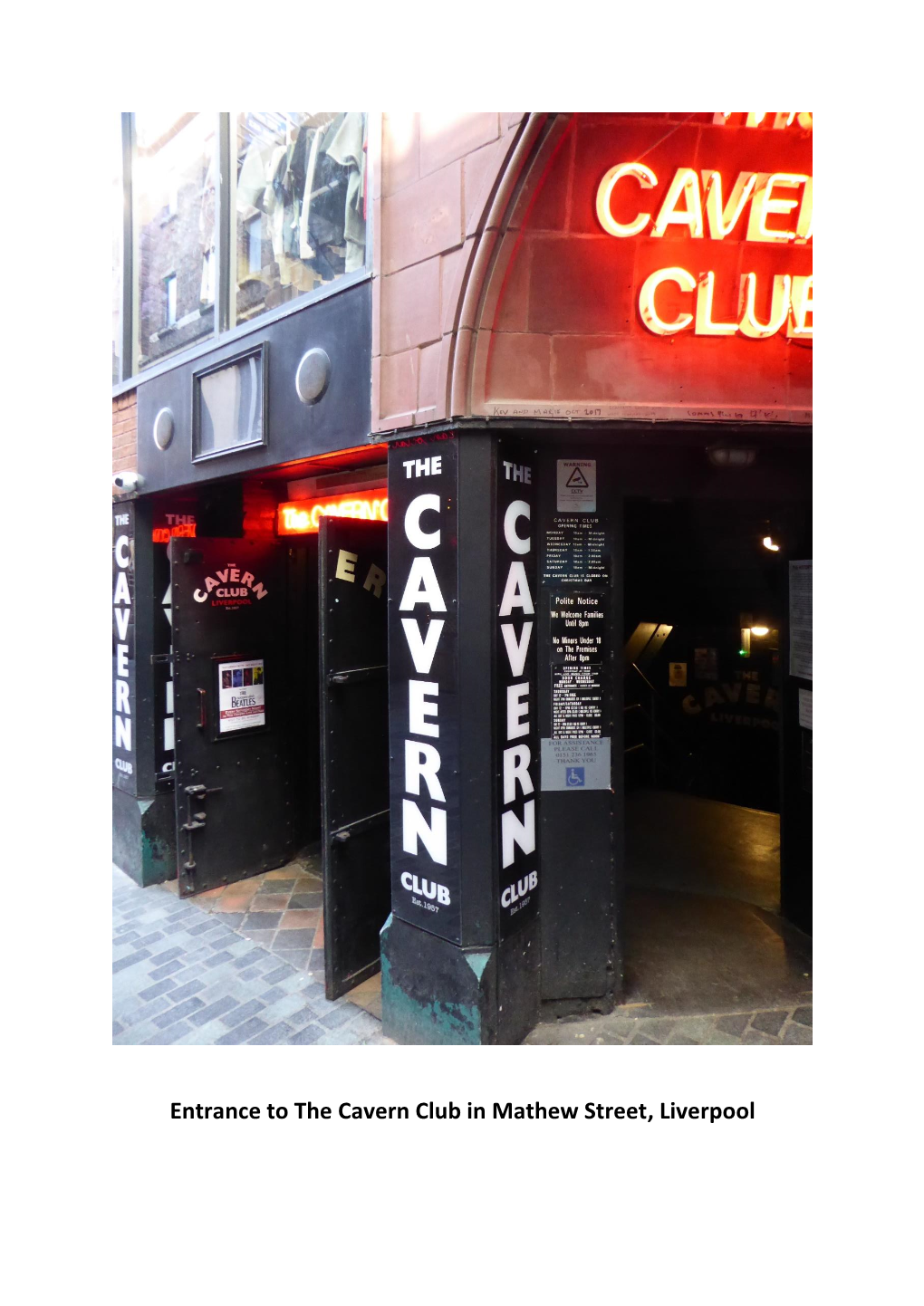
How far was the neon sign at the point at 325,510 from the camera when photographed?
15.9 feet

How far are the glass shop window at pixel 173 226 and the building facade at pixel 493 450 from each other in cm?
27

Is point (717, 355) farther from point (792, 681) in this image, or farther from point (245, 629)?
point (245, 629)

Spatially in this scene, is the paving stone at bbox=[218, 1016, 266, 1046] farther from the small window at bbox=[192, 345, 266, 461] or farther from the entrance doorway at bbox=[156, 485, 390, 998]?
the small window at bbox=[192, 345, 266, 461]

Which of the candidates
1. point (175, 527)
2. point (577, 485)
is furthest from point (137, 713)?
point (577, 485)

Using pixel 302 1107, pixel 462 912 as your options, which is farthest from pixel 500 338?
pixel 302 1107

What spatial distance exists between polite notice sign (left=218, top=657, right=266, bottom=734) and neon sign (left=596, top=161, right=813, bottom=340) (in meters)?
4.36

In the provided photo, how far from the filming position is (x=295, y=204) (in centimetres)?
500

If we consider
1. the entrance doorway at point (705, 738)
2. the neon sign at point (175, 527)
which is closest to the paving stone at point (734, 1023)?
the entrance doorway at point (705, 738)

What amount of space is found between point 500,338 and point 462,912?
3166 millimetres

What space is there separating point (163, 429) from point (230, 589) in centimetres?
163

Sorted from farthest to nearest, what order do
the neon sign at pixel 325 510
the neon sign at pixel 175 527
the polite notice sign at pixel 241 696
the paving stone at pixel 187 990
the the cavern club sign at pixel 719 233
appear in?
A: the neon sign at pixel 175 527 → the polite notice sign at pixel 241 696 → the neon sign at pixel 325 510 → the paving stone at pixel 187 990 → the the cavern club sign at pixel 719 233

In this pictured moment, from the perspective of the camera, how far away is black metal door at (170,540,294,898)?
5477 mm

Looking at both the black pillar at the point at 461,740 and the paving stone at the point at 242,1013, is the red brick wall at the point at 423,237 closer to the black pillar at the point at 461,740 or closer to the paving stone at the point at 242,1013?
the black pillar at the point at 461,740

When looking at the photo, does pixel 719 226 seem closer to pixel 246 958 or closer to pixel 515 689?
pixel 515 689
